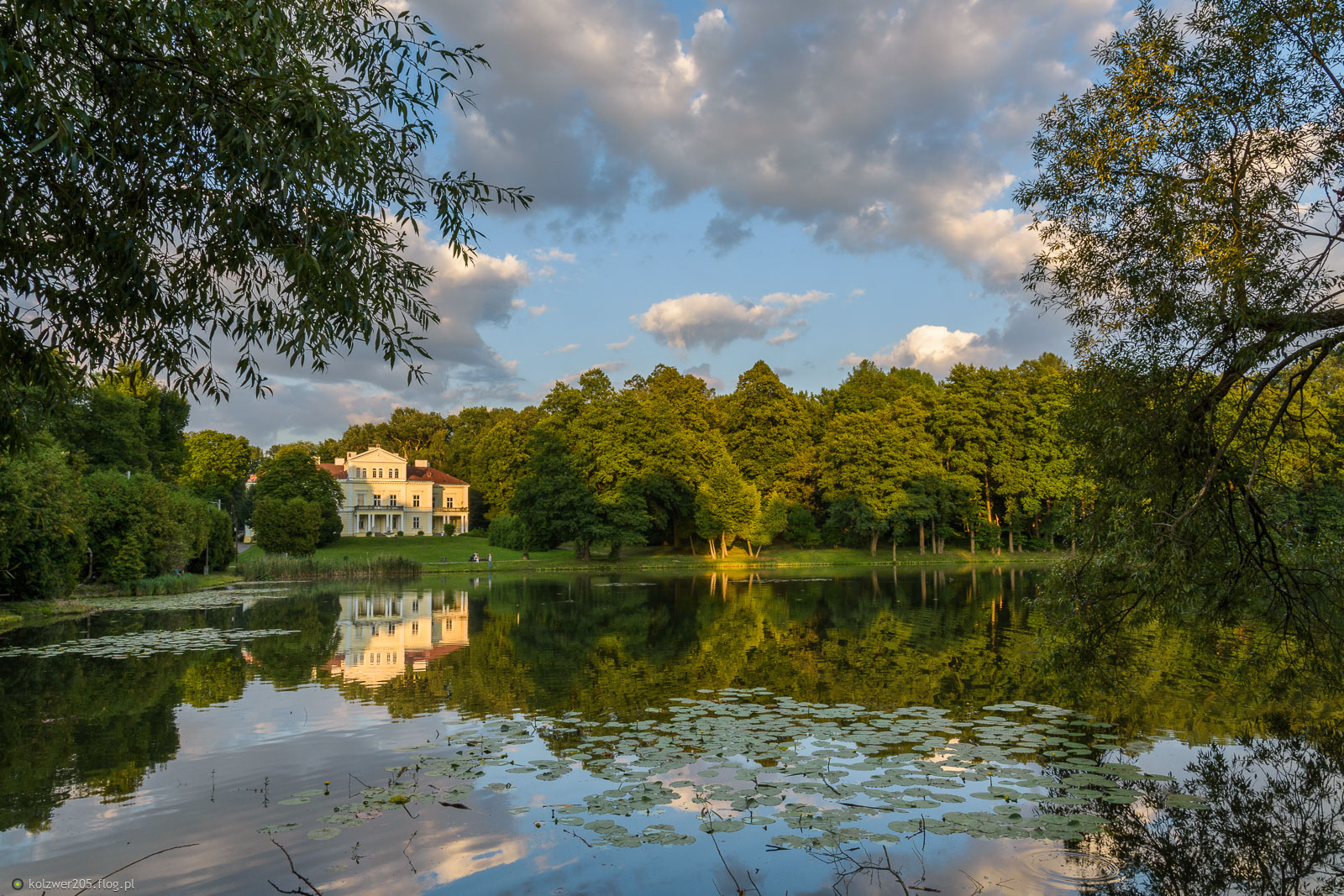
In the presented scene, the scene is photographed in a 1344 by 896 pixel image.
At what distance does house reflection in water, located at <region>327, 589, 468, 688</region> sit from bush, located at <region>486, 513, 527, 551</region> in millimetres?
26753

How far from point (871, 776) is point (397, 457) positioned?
88902 mm

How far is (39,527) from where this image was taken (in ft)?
86.5

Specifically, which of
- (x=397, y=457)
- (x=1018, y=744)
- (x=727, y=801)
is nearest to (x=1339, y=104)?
(x=1018, y=744)

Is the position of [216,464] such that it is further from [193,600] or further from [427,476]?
[193,600]

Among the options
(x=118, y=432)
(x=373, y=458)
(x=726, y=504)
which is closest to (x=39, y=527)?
(x=118, y=432)

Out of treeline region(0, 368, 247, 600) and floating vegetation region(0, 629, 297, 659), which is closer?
floating vegetation region(0, 629, 297, 659)

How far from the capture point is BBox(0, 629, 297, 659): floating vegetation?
18.3 m

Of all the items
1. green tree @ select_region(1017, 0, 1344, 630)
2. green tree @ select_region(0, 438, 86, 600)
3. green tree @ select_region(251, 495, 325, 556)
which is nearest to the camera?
green tree @ select_region(1017, 0, 1344, 630)

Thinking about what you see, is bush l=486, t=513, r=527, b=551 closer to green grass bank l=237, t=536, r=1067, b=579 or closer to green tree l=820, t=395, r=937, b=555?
green grass bank l=237, t=536, r=1067, b=579

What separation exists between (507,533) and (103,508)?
32.6 metres

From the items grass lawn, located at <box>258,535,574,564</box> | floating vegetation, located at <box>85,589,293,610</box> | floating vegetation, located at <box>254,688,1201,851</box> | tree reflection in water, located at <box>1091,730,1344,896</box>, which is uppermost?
grass lawn, located at <box>258,535,574,564</box>

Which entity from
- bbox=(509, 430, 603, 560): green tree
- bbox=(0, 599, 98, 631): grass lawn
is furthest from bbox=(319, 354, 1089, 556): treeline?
bbox=(0, 599, 98, 631): grass lawn

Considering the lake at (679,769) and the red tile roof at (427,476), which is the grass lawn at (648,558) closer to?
the red tile roof at (427,476)

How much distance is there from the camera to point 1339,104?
915 centimetres
